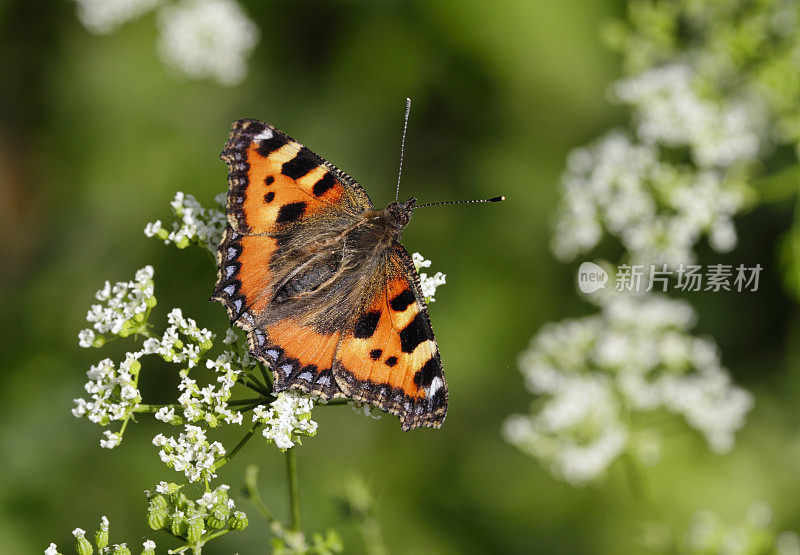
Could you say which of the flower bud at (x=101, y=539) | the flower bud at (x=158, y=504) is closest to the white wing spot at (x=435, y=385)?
the flower bud at (x=158, y=504)

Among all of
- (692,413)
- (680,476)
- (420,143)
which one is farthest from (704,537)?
(420,143)

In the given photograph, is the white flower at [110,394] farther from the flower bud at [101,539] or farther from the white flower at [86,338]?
the flower bud at [101,539]

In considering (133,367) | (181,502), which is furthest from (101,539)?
(133,367)

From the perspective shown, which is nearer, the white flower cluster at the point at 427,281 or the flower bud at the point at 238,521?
the flower bud at the point at 238,521

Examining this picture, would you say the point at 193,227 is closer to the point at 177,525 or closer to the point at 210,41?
the point at 177,525

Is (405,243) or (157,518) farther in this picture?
(405,243)

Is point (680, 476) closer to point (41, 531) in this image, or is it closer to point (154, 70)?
point (41, 531)

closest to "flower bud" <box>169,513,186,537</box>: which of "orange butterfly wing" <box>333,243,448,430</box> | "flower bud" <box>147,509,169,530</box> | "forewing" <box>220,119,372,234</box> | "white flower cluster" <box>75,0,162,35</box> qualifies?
"flower bud" <box>147,509,169,530</box>
